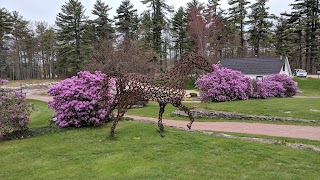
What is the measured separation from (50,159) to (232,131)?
631cm

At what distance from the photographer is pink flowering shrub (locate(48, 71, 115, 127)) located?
838cm

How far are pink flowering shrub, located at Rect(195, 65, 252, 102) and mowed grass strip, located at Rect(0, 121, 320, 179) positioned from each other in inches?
352

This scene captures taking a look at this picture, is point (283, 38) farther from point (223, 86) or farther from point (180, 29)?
point (223, 86)

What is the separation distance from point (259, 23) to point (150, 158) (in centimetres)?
4050

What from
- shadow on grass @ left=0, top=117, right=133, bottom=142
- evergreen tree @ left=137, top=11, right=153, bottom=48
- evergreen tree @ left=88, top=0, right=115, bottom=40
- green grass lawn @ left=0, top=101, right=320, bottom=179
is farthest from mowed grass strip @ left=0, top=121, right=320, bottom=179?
evergreen tree @ left=88, top=0, right=115, bottom=40

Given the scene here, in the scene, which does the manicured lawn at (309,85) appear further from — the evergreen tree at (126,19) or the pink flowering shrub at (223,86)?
the evergreen tree at (126,19)

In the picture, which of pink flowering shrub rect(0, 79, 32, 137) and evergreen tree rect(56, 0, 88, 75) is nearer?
pink flowering shrub rect(0, 79, 32, 137)

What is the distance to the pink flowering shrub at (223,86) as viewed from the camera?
52.4ft

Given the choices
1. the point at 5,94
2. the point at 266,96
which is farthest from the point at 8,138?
the point at 266,96

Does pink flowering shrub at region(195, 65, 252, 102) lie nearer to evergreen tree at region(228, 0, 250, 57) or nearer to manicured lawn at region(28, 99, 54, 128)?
manicured lawn at region(28, 99, 54, 128)

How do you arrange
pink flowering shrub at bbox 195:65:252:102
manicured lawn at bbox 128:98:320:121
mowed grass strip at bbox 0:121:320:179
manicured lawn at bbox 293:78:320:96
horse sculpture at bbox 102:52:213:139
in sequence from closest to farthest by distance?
1. mowed grass strip at bbox 0:121:320:179
2. horse sculpture at bbox 102:52:213:139
3. manicured lawn at bbox 128:98:320:121
4. pink flowering shrub at bbox 195:65:252:102
5. manicured lawn at bbox 293:78:320:96

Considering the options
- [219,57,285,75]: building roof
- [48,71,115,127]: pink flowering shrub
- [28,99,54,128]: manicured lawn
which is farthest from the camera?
[219,57,285,75]: building roof

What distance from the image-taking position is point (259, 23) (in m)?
41.3

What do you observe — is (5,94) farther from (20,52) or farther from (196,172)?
(20,52)
